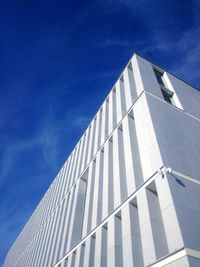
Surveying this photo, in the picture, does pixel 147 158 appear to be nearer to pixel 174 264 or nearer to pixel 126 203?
pixel 126 203

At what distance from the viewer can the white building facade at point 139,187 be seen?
660 centimetres

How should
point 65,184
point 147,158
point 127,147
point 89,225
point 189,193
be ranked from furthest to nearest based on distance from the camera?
point 65,184 → point 89,225 → point 127,147 → point 147,158 → point 189,193

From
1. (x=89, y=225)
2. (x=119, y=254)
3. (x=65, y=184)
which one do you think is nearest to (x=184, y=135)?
(x=119, y=254)

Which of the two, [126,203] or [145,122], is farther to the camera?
[145,122]

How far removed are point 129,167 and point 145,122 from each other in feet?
7.05

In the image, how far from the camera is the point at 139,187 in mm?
8492

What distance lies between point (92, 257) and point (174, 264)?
18.5 ft

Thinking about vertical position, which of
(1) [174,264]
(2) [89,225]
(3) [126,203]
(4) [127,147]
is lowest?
(1) [174,264]

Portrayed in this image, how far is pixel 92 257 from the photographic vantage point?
1022 cm

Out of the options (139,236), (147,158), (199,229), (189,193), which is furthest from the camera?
(147,158)

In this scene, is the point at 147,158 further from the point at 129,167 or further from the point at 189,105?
the point at 189,105

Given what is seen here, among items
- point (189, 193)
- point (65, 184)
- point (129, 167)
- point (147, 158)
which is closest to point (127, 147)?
point (129, 167)

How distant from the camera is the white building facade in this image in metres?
6.60

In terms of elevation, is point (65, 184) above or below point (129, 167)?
above
